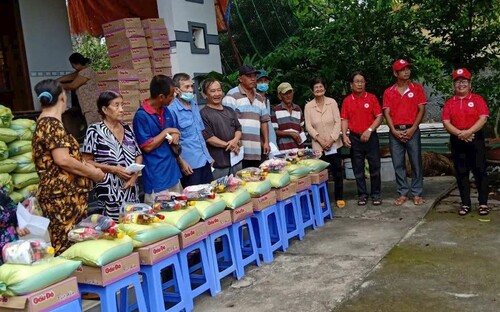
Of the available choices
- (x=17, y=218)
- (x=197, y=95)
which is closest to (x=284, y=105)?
(x=197, y=95)

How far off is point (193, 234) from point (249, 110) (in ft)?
6.77

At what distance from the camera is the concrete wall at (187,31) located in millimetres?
6790

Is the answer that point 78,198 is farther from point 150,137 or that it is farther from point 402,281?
point 402,281

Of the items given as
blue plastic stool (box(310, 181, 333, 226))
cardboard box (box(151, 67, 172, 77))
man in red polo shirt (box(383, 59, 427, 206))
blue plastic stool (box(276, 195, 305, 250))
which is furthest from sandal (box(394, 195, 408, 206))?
cardboard box (box(151, 67, 172, 77))

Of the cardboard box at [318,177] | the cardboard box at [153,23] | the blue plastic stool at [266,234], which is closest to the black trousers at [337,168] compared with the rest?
the cardboard box at [318,177]

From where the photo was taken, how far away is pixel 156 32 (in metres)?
6.73

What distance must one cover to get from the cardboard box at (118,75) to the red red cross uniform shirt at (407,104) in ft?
9.82

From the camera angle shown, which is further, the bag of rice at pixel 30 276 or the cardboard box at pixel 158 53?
the cardboard box at pixel 158 53

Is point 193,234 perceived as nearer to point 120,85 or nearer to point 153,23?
point 120,85

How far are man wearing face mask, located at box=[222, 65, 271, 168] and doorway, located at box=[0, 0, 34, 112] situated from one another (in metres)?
3.36

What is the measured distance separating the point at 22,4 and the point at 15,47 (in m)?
0.57

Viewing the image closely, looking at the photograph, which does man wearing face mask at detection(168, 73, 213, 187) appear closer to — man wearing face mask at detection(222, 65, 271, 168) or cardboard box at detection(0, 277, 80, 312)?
man wearing face mask at detection(222, 65, 271, 168)

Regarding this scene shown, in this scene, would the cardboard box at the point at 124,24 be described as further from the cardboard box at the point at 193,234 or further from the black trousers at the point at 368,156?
the cardboard box at the point at 193,234

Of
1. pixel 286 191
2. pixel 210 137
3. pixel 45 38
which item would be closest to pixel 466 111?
pixel 286 191
